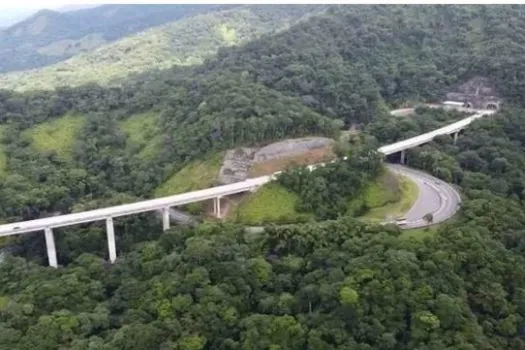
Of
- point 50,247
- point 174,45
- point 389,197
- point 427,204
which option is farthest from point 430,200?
point 174,45

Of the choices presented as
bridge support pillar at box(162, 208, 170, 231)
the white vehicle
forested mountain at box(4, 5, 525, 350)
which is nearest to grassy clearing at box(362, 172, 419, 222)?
the white vehicle

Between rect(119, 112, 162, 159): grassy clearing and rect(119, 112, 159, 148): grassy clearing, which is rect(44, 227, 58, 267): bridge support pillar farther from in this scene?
rect(119, 112, 159, 148): grassy clearing

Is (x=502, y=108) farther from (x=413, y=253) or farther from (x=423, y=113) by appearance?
(x=413, y=253)

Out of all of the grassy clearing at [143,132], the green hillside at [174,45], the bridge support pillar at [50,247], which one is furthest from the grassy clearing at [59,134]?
the green hillside at [174,45]

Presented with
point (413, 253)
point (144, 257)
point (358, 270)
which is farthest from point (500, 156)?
point (144, 257)

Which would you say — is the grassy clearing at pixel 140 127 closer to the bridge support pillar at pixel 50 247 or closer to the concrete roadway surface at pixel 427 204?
the concrete roadway surface at pixel 427 204

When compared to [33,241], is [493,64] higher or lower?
higher

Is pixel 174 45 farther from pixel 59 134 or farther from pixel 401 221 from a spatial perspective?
pixel 401 221
